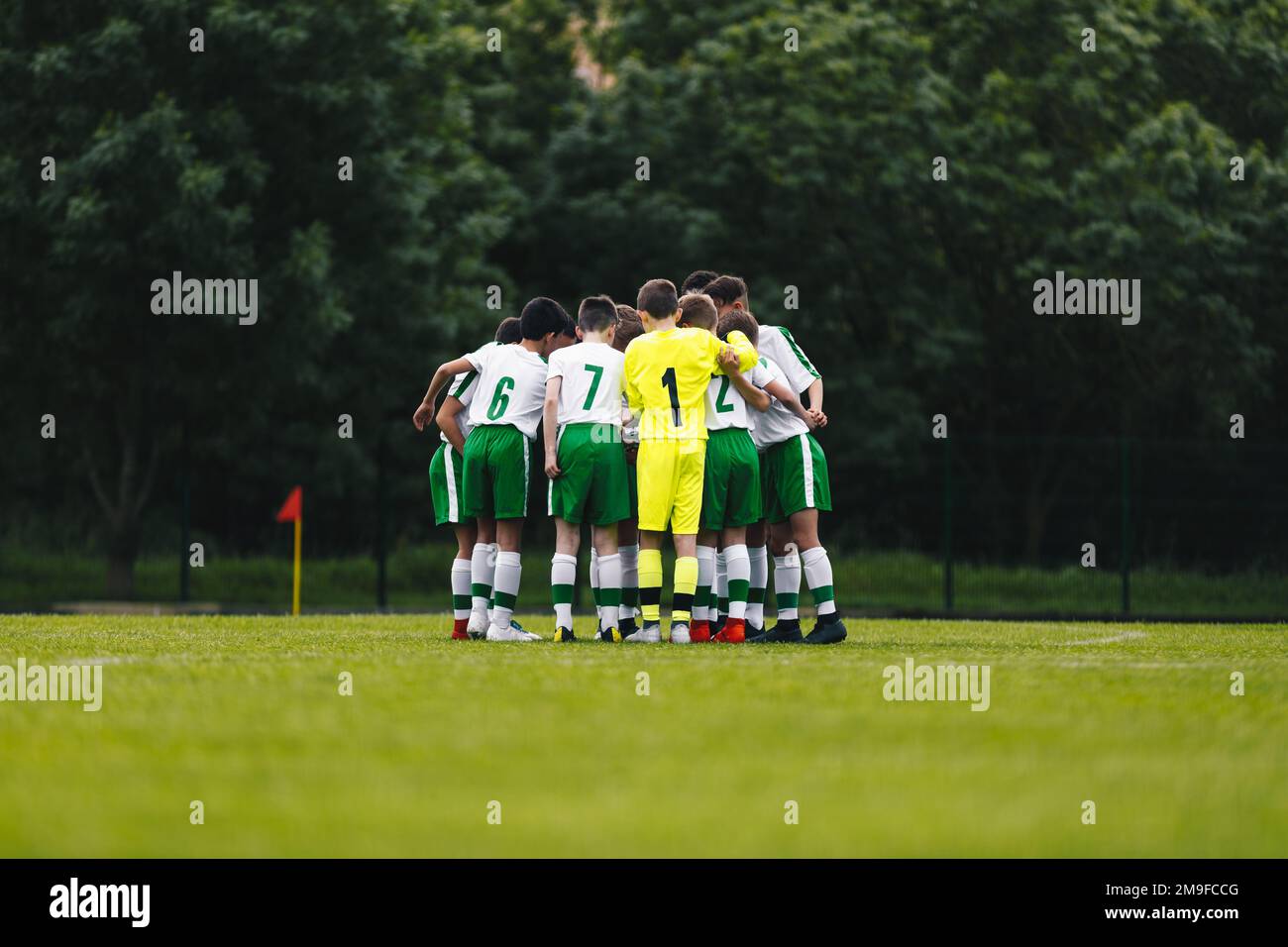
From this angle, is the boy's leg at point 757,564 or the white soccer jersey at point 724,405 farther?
the boy's leg at point 757,564

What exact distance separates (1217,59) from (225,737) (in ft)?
93.7

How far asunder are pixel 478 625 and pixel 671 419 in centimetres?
207

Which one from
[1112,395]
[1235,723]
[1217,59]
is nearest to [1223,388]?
[1112,395]

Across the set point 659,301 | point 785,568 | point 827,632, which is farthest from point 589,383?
point 827,632

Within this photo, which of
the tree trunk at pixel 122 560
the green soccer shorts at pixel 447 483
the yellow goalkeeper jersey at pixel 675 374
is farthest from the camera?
the tree trunk at pixel 122 560

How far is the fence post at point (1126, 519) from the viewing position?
2375 cm

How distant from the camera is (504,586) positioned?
11500 mm

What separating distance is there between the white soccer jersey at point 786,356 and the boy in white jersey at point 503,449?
1.41m

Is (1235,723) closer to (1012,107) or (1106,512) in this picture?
(1106,512)

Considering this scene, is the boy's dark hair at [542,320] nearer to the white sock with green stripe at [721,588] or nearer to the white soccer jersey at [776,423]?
the white soccer jersey at [776,423]

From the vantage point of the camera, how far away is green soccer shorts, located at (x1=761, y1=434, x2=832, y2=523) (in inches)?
443

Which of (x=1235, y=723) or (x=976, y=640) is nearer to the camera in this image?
(x=1235, y=723)

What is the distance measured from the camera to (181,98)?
26000 millimetres

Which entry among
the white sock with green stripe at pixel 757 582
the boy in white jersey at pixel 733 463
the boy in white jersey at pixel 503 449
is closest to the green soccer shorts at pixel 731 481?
the boy in white jersey at pixel 733 463
